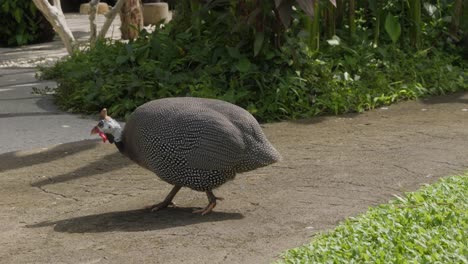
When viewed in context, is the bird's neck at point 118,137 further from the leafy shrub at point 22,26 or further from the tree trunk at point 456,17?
the leafy shrub at point 22,26

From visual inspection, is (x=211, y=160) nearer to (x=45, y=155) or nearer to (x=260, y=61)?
(x=45, y=155)

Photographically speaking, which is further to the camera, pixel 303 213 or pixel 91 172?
pixel 91 172

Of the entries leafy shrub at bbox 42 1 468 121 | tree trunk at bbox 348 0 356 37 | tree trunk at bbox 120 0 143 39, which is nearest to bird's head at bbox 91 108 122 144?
leafy shrub at bbox 42 1 468 121

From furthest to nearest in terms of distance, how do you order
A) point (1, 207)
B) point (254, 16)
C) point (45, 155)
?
1. point (254, 16)
2. point (45, 155)
3. point (1, 207)

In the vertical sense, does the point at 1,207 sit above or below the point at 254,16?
below

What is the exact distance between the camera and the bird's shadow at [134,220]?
4926mm

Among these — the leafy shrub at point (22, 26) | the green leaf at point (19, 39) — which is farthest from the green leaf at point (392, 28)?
the green leaf at point (19, 39)

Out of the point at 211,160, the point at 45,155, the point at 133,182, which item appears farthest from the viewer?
the point at 45,155

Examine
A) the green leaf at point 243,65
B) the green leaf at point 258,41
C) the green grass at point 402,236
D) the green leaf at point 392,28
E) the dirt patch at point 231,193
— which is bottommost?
the dirt patch at point 231,193

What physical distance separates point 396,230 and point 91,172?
8.08 feet

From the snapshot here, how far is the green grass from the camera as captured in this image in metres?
4.20

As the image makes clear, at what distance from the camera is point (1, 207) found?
549 cm

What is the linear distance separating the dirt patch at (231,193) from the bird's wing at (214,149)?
0.31 meters

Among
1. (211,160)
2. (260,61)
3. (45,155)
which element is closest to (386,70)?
(260,61)
